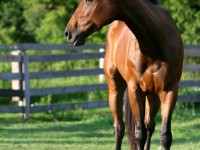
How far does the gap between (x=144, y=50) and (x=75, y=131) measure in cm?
439

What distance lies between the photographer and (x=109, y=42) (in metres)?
8.10

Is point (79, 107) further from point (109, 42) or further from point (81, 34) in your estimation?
point (81, 34)

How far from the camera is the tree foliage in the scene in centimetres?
2247

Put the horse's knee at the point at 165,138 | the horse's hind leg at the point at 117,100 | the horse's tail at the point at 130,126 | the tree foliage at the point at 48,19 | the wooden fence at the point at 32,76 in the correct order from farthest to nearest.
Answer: the tree foliage at the point at 48,19, the wooden fence at the point at 32,76, the horse's hind leg at the point at 117,100, the horse's tail at the point at 130,126, the horse's knee at the point at 165,138

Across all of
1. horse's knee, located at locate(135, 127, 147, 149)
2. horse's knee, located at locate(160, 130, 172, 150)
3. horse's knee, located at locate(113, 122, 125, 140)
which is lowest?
horse's knee, located at locate(113, 122, 125, 140)

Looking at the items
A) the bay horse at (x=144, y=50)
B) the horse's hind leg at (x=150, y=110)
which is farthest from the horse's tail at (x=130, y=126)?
the bay horse at (x=144, y=50)

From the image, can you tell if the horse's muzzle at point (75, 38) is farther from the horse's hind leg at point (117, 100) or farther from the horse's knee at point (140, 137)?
the horse's hind leg at point (117, 100)

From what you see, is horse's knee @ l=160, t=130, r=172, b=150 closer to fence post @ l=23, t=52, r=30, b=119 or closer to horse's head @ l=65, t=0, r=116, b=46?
horse's head @ l=65, t=0, r=116, b=46

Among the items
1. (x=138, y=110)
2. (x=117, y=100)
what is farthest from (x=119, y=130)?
(x=138, y=110)

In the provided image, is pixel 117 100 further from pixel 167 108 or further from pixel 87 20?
pixel 87 20

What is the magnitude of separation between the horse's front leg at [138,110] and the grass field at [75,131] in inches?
70.2

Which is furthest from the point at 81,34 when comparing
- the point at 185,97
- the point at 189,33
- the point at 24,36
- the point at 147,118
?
the point at 24,36

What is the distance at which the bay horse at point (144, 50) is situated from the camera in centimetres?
589

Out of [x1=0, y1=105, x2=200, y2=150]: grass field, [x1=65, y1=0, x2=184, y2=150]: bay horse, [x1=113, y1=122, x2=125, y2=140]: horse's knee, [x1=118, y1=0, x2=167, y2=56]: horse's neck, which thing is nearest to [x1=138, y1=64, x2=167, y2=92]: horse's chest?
[x1=65, y1=0, x2=184, y2=150]: bay horse
